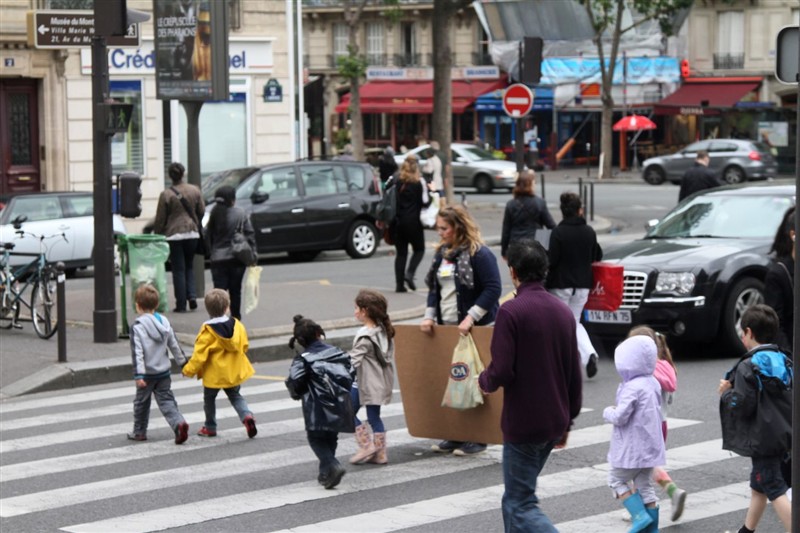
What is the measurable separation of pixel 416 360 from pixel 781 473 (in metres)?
2.98

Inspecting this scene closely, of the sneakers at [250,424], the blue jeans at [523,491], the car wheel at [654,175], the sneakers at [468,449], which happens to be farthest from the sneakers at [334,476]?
the car wheel at [654,175]

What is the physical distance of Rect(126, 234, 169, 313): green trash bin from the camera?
15383 mm

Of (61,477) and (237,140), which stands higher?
(237,140)

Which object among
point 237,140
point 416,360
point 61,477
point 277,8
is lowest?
point 61,477

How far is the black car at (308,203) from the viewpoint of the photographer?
23531 millimetres

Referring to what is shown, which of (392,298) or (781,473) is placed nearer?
(781,473)

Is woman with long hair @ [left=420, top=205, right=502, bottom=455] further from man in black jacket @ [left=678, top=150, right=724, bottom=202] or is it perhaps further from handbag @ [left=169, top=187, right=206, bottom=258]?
man in black jacket @ [left=678, top=150, right=724, bottom=202]

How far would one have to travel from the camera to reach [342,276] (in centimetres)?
2166

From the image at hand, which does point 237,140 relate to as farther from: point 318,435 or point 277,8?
point 318,435

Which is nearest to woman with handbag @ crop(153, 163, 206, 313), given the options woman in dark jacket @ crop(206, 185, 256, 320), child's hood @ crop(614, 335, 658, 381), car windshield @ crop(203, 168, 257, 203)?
woman in dark jacket @ crop(206, 185, 256, 320)

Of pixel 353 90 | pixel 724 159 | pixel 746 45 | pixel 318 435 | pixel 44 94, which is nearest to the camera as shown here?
pixel 318 435

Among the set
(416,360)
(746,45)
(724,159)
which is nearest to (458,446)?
(416,360)

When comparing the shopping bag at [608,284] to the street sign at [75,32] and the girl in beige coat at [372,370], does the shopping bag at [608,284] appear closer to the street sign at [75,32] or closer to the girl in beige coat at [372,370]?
the girl in beige coat at [372,370]

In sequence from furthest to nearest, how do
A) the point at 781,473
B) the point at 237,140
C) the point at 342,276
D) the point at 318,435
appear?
the point at 237,140 → the point at 342,276 → the point at 318,435 → the point at 781,473
